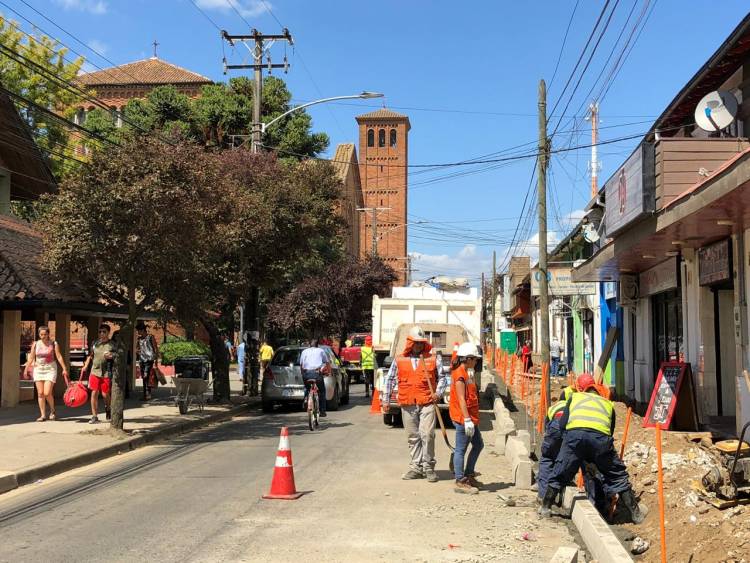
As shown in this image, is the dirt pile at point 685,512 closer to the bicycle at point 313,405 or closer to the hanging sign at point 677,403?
the hanging sign at point 677,403

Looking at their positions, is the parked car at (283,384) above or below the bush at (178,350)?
below

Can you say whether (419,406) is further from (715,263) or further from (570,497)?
(715,263)

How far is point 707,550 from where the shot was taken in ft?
22.6

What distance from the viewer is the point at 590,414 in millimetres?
8172

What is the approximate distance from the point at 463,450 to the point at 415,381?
1.14 meters

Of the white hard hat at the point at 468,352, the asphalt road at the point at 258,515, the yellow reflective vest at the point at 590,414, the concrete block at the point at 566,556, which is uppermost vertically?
the white hard hat at the point at 468,352

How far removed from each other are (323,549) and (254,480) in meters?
3.48

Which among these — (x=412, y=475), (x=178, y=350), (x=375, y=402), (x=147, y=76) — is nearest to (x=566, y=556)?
(x=412, y=475)

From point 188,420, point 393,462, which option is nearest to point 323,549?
point 393,462

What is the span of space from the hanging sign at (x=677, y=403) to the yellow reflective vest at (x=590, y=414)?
5.60 m

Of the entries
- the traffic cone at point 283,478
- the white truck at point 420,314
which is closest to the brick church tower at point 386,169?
the white truck at point 420,314

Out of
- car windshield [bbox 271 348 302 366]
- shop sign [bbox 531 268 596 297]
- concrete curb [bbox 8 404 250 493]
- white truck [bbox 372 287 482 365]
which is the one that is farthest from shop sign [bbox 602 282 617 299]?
concrete curb [bbox 8 404 250 493]

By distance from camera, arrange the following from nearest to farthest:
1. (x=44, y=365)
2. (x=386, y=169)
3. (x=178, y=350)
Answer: (x=44, y=365) → (x=178, y=350) → (x=386, y=169)

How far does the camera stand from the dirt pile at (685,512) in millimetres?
6863
